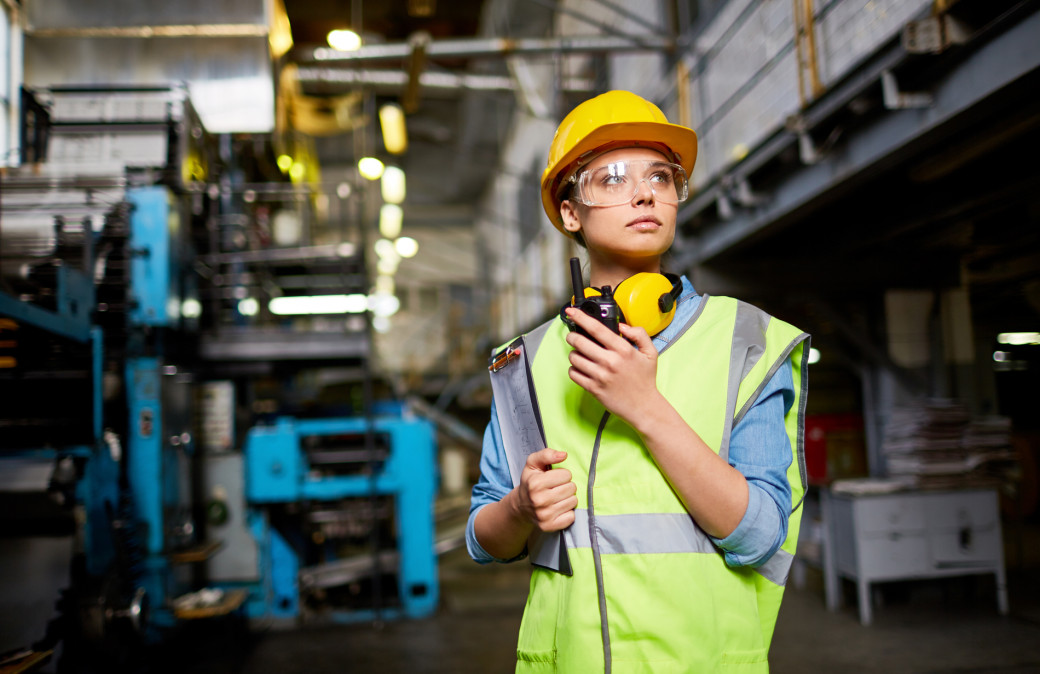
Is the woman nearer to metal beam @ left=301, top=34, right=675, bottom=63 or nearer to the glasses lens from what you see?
the glasses lens

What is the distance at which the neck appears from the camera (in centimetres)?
147

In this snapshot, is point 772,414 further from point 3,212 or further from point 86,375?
point 3,212

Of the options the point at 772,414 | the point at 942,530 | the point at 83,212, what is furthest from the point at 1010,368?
the point at 83,212

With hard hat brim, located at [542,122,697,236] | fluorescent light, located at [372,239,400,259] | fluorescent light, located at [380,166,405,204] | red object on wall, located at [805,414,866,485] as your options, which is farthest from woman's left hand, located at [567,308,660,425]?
fluorescent light, located at [372,239,400,259]

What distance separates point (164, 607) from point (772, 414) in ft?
17.8

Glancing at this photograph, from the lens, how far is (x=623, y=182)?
4.70 feet

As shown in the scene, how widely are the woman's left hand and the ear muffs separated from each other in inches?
4.1

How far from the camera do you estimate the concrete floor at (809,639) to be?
485cm

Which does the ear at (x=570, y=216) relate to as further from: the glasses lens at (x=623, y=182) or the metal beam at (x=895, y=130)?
the metal beam at (x=895, y=130)

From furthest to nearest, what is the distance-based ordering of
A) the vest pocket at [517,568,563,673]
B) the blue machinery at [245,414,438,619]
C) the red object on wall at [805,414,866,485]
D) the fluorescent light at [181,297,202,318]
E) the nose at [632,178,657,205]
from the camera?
1. the red object on wall at [805,414,866,485]
2. the blue machinery at [245,414,438,619]
3. the fluorescent light at [181,297,202,318]
4. the nose at [632,178,657,205]
5. the vest pocket at [517,568,563,673]

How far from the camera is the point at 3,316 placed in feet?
10.3

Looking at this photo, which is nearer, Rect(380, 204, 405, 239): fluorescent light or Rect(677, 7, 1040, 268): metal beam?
Rect(677, 7, 1040, 268): metal beam

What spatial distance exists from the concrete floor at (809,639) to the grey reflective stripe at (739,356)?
4.28m

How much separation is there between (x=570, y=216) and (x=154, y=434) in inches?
192
